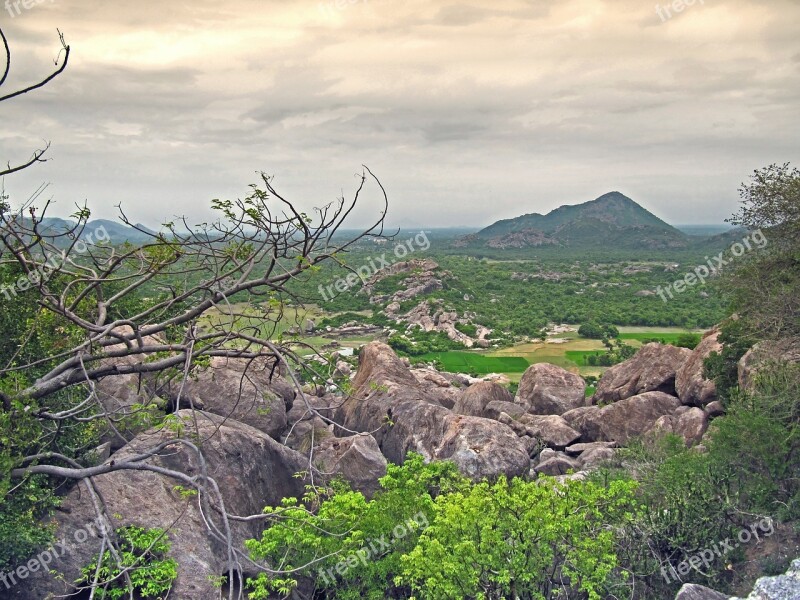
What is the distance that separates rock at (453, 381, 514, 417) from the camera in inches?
1291

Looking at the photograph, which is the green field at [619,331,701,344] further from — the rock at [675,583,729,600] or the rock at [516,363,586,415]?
the rock at [675,583,729,600]

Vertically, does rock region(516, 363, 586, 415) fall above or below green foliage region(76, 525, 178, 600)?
below

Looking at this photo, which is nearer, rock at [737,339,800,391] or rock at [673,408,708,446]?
rock at [737,339,800,391]

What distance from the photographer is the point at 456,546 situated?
12422 millimetres

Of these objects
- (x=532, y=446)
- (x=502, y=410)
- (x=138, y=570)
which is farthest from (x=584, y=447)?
(x=138, y=570)

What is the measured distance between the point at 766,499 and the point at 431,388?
21.4 m

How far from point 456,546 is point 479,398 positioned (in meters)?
21.2

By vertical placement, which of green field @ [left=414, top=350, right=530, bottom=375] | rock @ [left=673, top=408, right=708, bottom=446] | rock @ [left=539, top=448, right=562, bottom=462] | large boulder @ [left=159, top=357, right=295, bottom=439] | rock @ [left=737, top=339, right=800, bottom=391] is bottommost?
green field @ [left=414, top=350, right=530, bottom=375]

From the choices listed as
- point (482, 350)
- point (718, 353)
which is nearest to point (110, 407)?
point (718, 353)

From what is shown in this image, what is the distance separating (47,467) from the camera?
35.8ft

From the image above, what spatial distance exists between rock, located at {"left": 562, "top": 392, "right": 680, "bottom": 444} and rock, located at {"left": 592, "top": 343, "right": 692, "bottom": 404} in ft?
6.06

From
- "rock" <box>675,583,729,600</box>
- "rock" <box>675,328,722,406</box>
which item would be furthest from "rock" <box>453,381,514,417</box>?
"rock" <box>675,583,729,600</box>

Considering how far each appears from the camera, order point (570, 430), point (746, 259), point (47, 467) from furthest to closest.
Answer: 1. point (570, 430)
2. point (746, 259)
3. point (47, 467)

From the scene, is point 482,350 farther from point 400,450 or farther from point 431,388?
point 400,450
